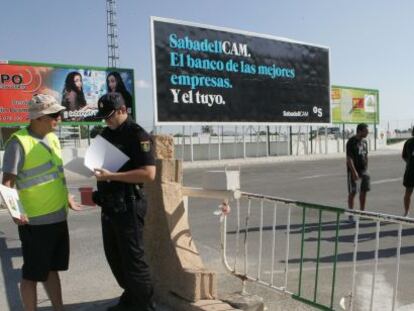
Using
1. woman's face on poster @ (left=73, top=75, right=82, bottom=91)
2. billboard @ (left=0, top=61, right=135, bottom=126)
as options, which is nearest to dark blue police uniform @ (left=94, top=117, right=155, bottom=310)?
billboard @ (left=0, top=61, right=135, bottom=126)

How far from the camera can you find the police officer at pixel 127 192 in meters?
3.53

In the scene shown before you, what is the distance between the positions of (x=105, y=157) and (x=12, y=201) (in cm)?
72

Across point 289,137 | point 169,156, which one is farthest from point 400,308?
point 289,137

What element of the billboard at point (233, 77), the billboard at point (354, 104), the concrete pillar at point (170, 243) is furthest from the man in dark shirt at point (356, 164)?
the billboard at point (354, 104)

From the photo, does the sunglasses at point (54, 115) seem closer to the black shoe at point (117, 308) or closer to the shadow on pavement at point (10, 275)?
the black shoe at point (117, 308)

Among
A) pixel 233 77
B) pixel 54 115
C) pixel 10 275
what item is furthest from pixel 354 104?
pixel 54 115

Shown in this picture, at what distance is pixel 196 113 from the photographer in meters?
24.3

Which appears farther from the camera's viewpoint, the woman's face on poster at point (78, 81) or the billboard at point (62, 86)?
the woman's face on poster at point (78, 81)

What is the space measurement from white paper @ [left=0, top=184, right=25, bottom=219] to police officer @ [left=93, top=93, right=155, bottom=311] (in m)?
0.55

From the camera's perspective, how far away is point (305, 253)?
252 inches

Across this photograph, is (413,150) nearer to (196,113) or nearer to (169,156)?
(169,156)

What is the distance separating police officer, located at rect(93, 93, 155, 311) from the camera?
3528 mm

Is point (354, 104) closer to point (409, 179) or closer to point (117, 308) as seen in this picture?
point (409, 179)

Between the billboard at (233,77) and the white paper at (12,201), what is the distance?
61.6 ft
